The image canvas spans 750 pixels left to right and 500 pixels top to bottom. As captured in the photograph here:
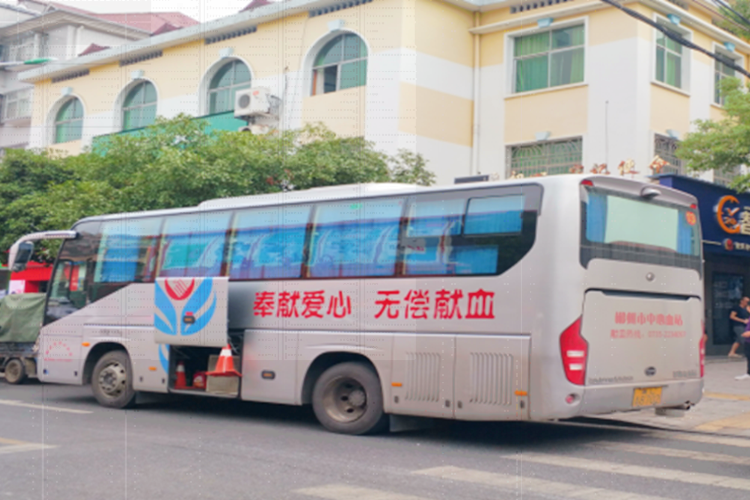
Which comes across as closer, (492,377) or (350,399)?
(492,377)

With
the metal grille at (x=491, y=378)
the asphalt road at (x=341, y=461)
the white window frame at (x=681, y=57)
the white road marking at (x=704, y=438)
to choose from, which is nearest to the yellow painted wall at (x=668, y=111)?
the white window frame at (x=681, y=57)

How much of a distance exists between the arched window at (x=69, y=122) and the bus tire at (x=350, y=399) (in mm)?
21281

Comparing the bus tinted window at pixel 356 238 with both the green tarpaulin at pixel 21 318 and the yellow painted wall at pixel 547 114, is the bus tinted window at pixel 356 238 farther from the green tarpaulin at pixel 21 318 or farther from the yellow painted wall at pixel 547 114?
the yellow painted wall at pixel 547 114

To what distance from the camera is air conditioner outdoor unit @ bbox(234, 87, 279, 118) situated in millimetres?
22938

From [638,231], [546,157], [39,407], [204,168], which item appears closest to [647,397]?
[638,231]

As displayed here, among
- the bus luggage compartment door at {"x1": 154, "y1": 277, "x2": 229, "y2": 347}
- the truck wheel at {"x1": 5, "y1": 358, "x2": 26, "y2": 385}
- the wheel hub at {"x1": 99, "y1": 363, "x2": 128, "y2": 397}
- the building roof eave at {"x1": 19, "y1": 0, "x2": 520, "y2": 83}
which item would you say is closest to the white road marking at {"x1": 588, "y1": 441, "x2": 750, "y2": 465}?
the bus luggage compartment door at {"x1": 154, "y1": 277, "x2": 229, "y2": 347}

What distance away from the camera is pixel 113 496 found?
654 cm

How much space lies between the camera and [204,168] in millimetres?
17859

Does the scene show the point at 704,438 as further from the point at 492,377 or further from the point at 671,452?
the point at 492,377

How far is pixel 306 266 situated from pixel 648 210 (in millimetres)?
4004

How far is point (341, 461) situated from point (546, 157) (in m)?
15.1

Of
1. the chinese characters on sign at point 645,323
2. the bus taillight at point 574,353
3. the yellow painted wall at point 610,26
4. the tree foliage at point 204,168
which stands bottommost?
the bus taillight at point 574,353

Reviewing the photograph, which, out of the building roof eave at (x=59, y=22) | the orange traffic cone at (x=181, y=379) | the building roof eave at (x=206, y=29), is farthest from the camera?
the building roof eave at (x=59, y=22)

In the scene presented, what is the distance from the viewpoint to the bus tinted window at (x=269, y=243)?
35.8ft
